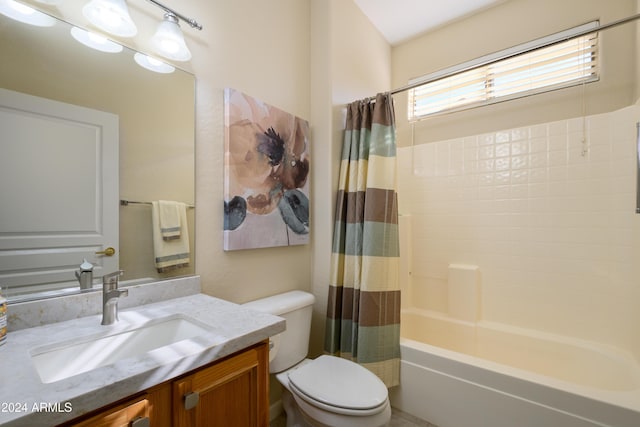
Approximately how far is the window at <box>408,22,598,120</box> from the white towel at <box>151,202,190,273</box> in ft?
5.47

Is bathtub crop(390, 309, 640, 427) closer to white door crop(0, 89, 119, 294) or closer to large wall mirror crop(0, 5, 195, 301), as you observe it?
large wall mirror crop(0, 5, 195, 301)

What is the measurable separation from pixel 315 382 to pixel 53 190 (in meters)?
1.27

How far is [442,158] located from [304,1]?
159 centimetres

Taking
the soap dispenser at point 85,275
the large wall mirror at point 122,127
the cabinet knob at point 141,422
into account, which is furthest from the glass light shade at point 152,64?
the cabinet knob at point 141,422

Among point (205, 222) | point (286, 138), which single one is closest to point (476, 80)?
point (286, 138)

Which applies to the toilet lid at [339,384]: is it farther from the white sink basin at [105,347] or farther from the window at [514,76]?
the window at [514,76]

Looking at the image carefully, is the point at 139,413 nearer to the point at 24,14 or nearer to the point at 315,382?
the point at 315,382

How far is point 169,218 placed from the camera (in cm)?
128

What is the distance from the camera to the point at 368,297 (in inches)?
68.8

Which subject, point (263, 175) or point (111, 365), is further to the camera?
point (263, 175)

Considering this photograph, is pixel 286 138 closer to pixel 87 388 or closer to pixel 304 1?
pixel 304 1

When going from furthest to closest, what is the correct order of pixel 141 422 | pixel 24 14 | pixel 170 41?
pixel 170 41
pixel 24 14
pixel 141 422

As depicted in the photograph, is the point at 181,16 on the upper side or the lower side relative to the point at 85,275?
upper

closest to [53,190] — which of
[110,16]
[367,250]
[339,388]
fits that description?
[110,16]
